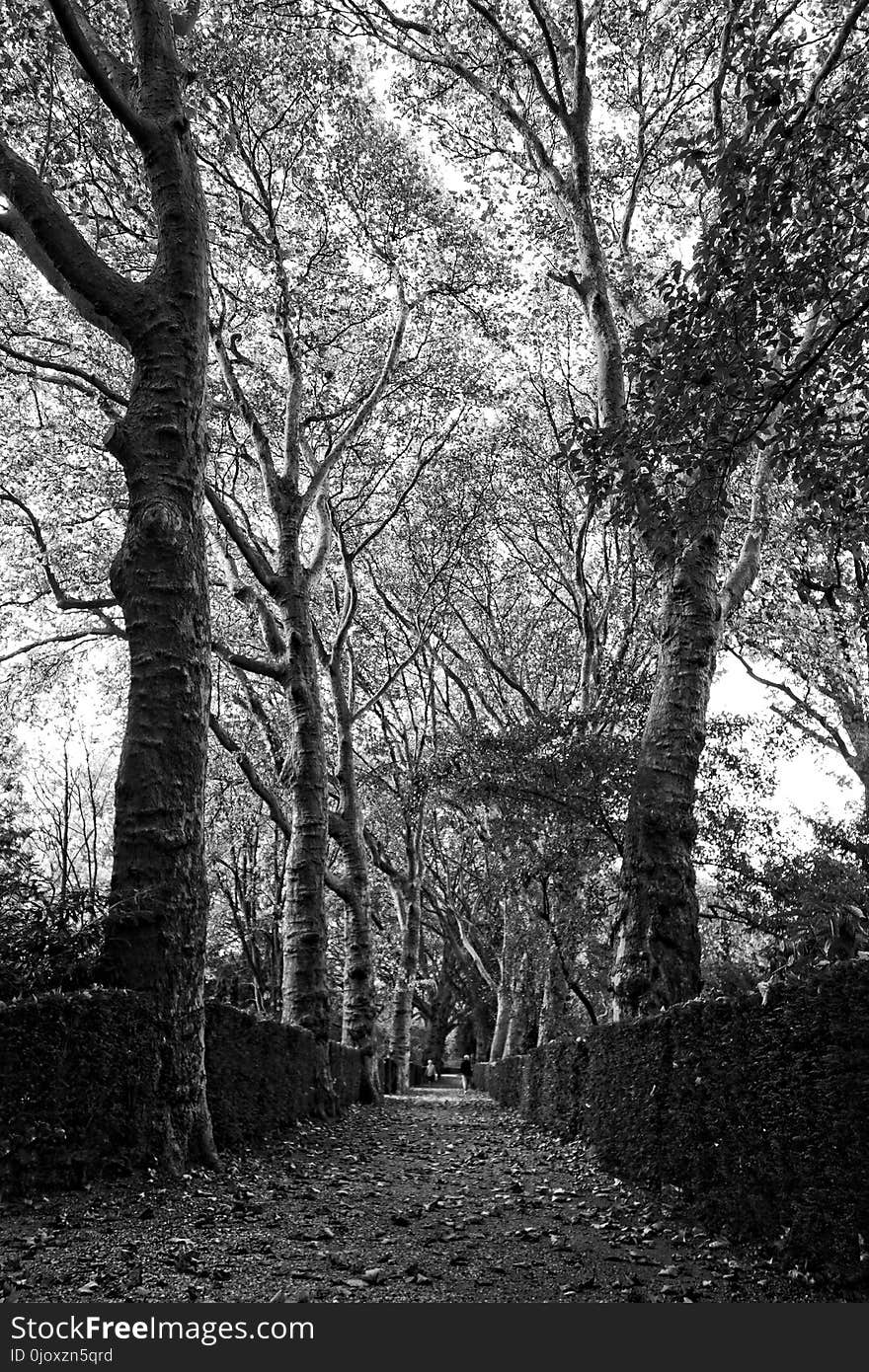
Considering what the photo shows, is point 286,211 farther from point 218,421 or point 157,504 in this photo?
point 157,504

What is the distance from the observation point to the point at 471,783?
42.5 ft

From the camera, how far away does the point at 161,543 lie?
6.53 m

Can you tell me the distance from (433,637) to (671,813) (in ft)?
51.2

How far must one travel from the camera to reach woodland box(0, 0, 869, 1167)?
5.55 metres

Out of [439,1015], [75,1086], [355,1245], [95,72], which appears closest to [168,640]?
[75,1086]

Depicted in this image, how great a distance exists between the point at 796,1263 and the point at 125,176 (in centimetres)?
1413

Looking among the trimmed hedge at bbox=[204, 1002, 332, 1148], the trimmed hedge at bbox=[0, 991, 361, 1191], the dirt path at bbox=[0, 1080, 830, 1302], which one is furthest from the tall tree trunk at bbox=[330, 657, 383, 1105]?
the trimmed hedge at bbox=[0, 991, 361, 1191]

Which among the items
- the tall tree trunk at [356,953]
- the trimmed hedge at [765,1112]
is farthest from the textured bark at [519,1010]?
the trimmed hedge at [765,1112]

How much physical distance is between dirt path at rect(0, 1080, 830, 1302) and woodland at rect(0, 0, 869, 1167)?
96 centimetres

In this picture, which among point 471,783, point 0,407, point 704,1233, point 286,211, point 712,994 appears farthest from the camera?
point 0,407

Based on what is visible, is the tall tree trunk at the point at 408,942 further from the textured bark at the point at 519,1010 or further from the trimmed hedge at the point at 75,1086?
the trimmed hedge at the point at 75,1086

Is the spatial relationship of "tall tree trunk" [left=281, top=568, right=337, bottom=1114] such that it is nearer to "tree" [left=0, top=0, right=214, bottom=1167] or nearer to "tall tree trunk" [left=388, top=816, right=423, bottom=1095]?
"tree" [left=0, top=0, right=214, bottom=1167]

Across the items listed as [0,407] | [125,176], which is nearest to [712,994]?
[125,176]

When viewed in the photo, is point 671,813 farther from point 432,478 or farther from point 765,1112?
point 432,478
